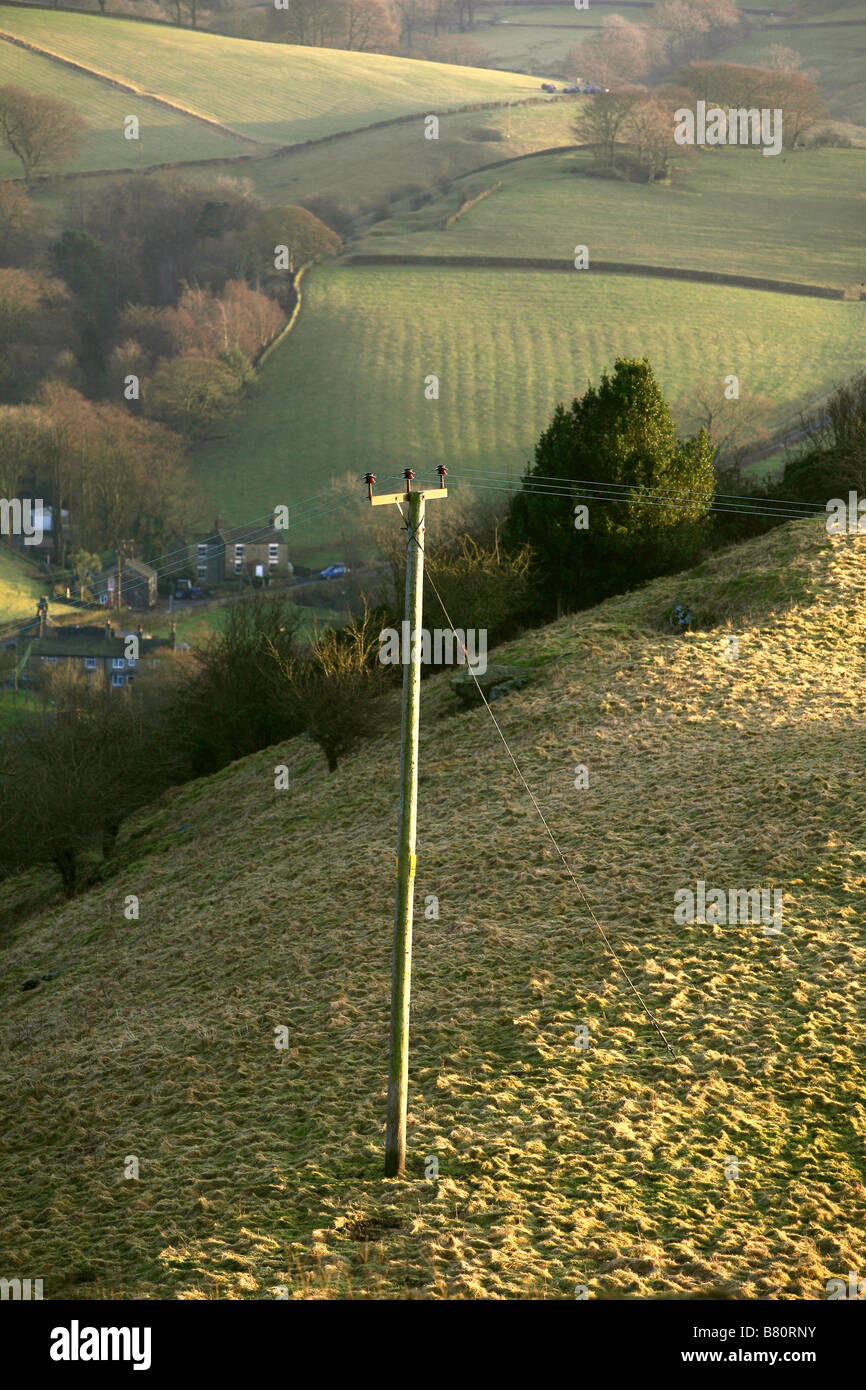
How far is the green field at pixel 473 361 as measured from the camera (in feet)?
320

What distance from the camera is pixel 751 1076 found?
15133 mm

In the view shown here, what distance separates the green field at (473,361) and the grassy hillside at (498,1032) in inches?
2477

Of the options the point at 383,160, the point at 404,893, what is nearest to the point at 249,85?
the point at 383,160

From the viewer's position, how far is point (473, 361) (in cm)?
10750

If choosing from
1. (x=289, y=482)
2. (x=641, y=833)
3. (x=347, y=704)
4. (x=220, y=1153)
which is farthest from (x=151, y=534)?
(x=220, y=1153)

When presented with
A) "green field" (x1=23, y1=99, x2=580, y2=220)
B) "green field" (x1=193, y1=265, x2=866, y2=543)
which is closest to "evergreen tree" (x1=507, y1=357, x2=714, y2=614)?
"green field" (x1=193, y1=265, x2=866, y2=543)

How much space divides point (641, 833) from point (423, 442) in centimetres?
7901

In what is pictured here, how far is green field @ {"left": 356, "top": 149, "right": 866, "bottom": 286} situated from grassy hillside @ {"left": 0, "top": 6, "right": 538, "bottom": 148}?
43789 millimetres

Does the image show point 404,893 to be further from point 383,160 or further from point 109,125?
point 109,125

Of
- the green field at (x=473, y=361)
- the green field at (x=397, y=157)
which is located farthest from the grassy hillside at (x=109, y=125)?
the green field at (x=473, y=361)

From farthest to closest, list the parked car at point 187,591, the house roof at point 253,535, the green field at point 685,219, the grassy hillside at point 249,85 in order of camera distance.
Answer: the grassy hillside at point 249,85 → the green field at point 685,219 → the house roof at point 253,535 → the parked car at point 187,591

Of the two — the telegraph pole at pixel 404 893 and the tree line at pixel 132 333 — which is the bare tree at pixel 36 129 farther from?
the telegraph pole at pixel 404 893

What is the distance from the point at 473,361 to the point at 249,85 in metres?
107

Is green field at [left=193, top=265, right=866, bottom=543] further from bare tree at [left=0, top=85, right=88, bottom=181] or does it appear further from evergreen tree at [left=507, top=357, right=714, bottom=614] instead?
bare tree at [left=0, top=85, right=88, bottom=181]
